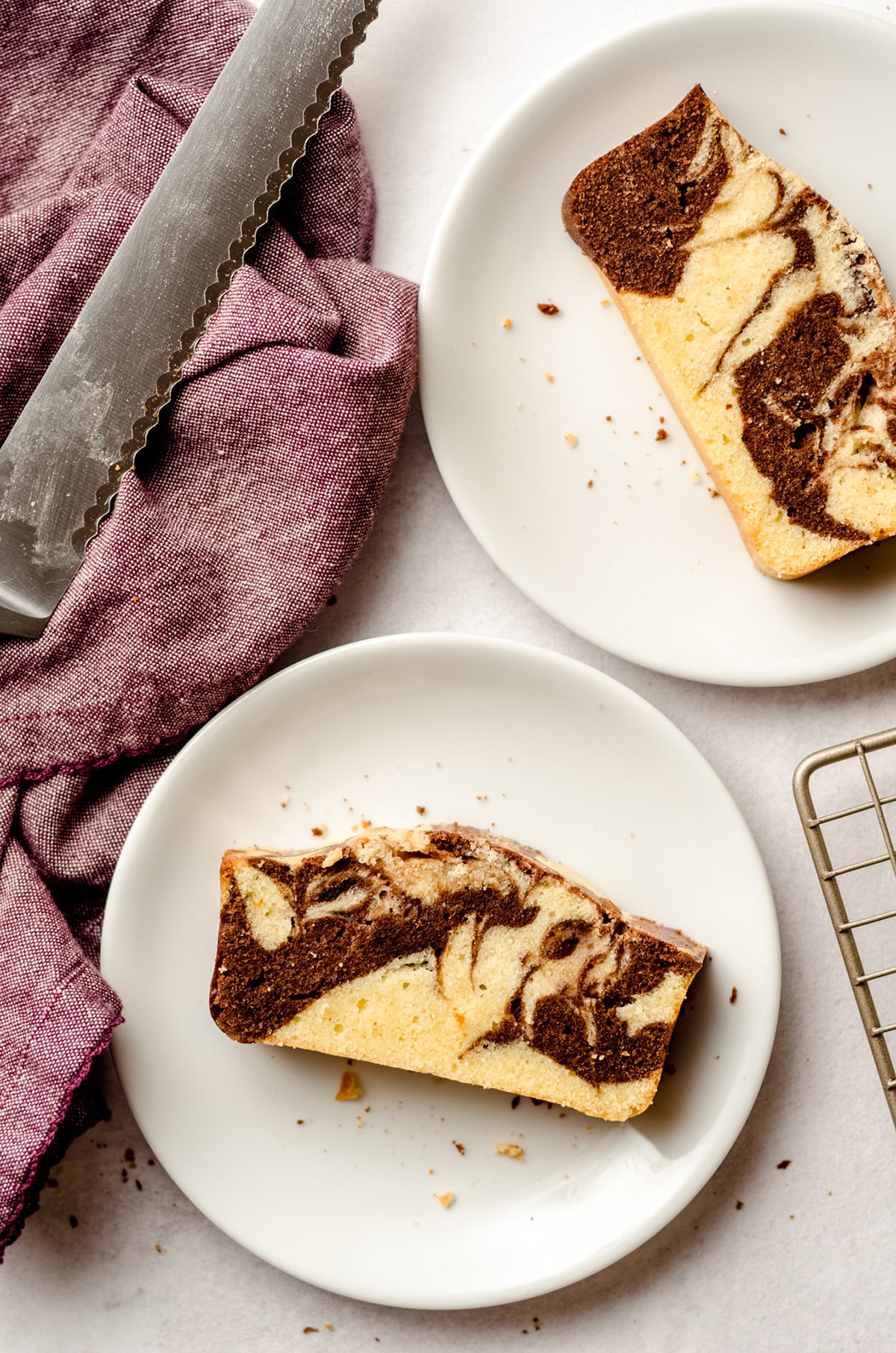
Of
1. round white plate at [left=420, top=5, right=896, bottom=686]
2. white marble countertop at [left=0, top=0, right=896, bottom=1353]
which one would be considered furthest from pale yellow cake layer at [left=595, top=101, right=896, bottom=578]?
white marble countertop at [left=0, top=0, right=896, bottom=1353]

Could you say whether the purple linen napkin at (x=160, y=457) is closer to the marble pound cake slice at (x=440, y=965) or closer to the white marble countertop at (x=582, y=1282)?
the white marble countertop at (x=582, y=1282)

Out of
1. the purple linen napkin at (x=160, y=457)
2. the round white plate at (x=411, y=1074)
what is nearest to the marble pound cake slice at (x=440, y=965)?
the round white plate at (x=411, y=1074)

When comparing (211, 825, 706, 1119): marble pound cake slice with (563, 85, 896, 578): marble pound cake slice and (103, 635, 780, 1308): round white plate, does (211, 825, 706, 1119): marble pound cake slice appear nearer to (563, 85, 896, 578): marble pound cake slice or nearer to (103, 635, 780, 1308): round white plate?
(103, 635, 780, 1308): round white plate

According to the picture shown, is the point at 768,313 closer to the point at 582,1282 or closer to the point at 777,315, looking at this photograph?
the point at 777,315

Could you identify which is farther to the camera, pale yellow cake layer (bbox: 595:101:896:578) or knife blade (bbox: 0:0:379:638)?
pale yellow cake layer (bbox: 595:101:896:578)

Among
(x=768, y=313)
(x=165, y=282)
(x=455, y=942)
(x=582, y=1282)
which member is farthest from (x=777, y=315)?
(x=582, y=1282)

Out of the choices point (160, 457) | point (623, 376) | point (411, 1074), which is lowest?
point (411, 1074)
